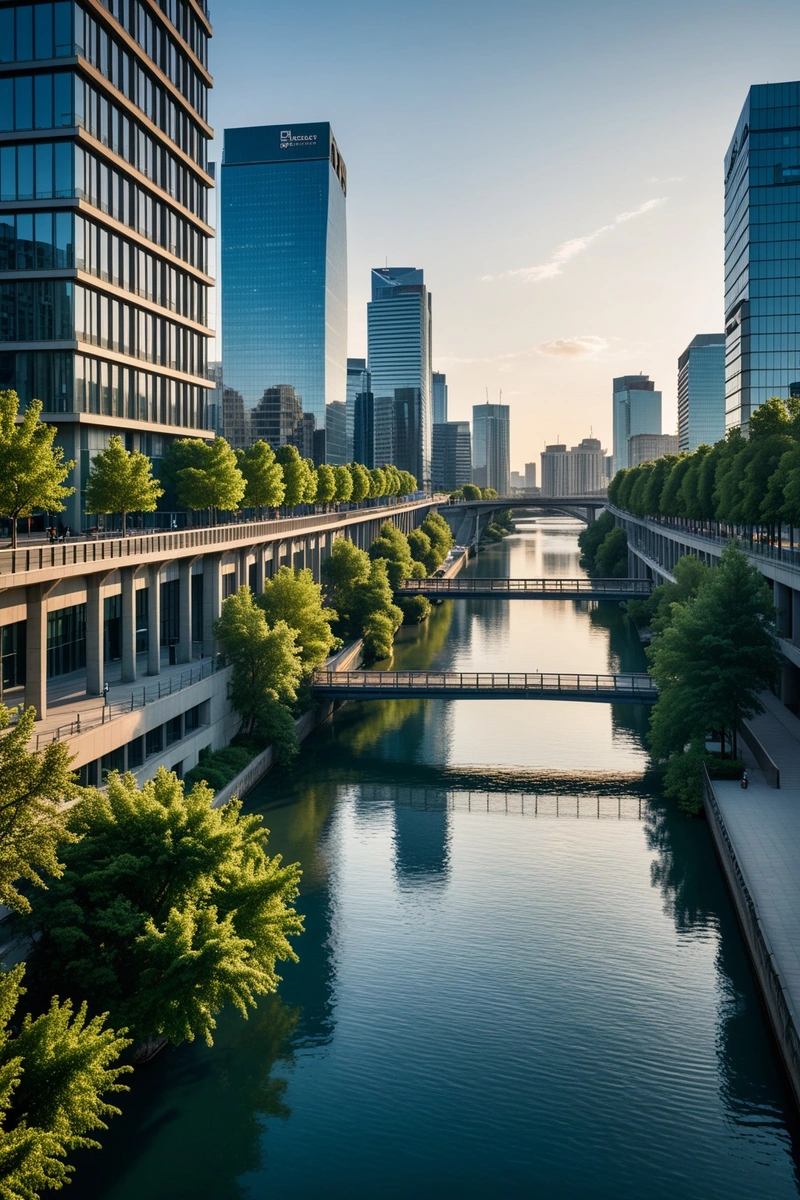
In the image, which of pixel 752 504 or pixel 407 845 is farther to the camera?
pixel 752 504

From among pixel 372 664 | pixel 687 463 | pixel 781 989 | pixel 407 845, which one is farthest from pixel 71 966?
pixel 687 463

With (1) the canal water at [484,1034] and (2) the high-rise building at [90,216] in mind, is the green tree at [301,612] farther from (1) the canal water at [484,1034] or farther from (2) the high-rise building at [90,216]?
(2) the high-rise building at [90,216]

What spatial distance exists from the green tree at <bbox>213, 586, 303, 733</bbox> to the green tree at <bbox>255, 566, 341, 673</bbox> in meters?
5.68

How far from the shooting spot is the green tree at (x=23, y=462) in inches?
1479

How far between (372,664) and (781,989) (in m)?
64.2

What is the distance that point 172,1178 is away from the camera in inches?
984

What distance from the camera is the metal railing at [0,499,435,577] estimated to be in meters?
40.1

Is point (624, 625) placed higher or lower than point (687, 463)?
lower

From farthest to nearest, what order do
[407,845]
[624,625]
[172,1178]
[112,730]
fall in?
[624,625]
[407,845]
[112,730]
[172,1178]

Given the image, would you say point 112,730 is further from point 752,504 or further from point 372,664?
point 372,664

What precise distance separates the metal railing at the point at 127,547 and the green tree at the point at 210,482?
7.93 feet

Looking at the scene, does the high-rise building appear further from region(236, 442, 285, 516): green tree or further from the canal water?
the canal water

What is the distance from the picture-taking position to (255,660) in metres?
58.1

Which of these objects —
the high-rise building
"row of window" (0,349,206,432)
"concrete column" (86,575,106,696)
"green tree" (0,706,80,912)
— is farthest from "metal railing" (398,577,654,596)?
"green tree" (0,706,80,912)
